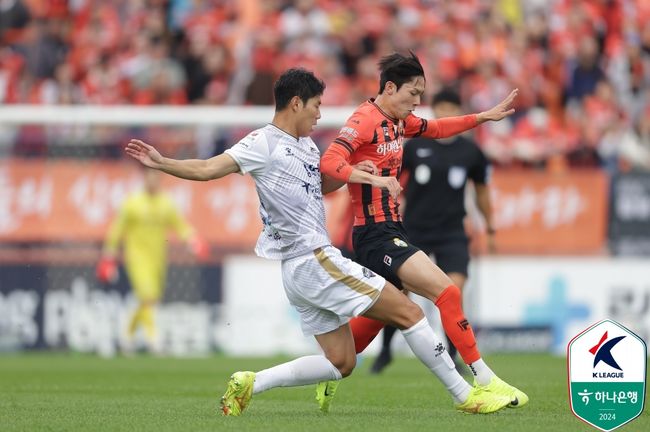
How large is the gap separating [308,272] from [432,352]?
38.2 inches

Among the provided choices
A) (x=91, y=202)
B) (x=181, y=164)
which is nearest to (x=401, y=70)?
(x=181, y=164)

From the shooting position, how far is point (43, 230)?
62.0 ft

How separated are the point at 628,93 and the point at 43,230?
30.9 ft

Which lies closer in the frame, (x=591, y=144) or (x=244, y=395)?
(x=244, y=395)

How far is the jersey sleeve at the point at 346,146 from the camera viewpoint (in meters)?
9.04

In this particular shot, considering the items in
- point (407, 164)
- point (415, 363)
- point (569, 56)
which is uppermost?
point (569, 56)

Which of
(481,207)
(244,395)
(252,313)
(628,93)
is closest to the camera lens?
(244,395)

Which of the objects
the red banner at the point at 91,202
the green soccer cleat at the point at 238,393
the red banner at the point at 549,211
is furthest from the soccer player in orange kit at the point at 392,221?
the red banner at the point at 91,202

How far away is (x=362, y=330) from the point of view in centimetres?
984

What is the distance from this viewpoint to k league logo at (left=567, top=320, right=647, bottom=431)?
7.87 meters

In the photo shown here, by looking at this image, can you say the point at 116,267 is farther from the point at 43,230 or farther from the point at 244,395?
the point at 244,395

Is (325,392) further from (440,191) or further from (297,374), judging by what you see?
(440,191)

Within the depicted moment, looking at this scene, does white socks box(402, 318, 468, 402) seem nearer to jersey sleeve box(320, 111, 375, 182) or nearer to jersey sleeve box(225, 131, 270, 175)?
jersey sleeve box(320, 111, 375, 182)

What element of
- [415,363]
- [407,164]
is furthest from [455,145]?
[415,363]
